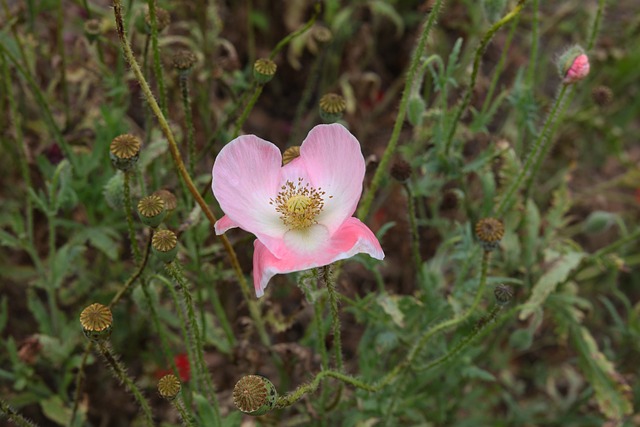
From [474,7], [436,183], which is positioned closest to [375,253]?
[436,183]

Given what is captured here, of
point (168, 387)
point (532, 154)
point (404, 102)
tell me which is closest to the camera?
point (168, 387)

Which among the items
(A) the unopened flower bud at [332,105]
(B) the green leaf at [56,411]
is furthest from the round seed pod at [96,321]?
(B) the green leaf at [56,411]

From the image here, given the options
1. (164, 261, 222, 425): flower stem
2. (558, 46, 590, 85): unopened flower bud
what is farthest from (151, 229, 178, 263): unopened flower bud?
(558, 46, 590, 85): unopened flower bud

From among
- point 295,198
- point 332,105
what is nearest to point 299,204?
point 295,198

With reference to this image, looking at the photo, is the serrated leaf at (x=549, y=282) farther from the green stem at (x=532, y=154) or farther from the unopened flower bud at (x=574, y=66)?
the unopened flower bud at (x=574, y=66)

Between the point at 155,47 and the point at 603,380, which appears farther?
the point at 603,380

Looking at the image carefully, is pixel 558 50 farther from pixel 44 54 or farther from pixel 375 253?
pixel 375 253

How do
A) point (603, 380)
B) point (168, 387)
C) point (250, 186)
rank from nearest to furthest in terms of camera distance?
point (168, 387), point (250, 186), point (603, 380)

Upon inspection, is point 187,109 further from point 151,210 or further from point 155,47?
point 151,210

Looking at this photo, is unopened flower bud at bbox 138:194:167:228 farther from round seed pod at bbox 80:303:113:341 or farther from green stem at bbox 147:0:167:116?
green stem at bbox 147:0:167:116
